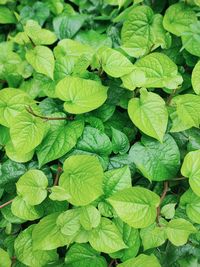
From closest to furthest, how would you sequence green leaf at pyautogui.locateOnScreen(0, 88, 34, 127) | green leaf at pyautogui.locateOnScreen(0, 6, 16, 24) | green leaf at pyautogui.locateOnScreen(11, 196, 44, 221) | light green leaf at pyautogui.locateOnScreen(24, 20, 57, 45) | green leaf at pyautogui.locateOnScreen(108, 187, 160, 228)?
green leaf at pyautogui.locateOnScreen(108, 187, 160, 228), green leaf at pyautogui.locateOnScreen(11, 196, 44, 221), green leaf at pyautogui.locateOnScreen(0, 88, 34, 127), light green leaf at pyautogui.locateOnScreen(24, 20, 57, 45), green leaf at pyautogui.locateOnScreen(0, 6, 16, 24)

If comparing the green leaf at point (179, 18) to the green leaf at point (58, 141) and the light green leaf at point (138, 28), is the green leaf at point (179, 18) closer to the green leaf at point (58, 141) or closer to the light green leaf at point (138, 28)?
the light green leaf at point (138, 28)

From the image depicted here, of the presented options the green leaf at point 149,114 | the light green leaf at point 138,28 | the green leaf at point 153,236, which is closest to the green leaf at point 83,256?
the green leaf at point 153,236

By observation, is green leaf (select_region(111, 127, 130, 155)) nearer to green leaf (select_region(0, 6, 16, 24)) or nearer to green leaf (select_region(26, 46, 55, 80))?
green leaf (select_region(26, 46, 55, 80))

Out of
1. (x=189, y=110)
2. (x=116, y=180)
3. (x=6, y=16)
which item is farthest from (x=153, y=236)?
(x=6, y=16)

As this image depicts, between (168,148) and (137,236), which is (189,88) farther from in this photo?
(137,236)

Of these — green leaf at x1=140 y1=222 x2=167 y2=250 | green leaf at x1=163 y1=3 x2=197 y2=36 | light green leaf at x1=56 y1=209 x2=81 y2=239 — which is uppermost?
green leaf at x1=163 y1=3 x2=197 y2=36

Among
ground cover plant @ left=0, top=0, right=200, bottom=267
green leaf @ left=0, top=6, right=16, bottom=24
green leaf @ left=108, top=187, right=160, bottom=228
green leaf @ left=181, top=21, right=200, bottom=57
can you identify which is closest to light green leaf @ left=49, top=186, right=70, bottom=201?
ground cover plant @ left=0, top=0, right=200, bottom=267
